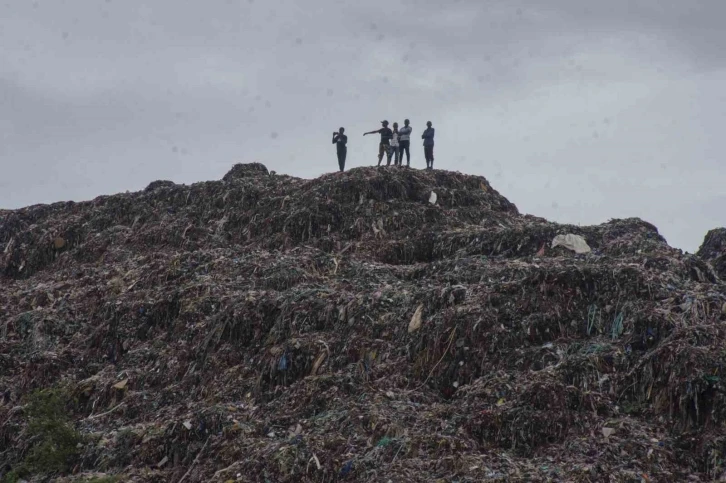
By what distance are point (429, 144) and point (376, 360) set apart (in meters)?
9.88

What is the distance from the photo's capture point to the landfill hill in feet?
25.8

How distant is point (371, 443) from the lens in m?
8.13

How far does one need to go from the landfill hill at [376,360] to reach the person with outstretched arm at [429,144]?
3685 millimetres

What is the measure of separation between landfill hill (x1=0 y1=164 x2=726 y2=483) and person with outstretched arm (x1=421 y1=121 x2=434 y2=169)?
12.1 feet

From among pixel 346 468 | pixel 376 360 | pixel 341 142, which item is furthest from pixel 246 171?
pixel 346 468

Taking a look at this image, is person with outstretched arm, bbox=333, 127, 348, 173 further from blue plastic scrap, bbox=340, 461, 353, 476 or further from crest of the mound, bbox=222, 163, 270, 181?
blue plastic scrap, bbox=340, 461, 353, 476

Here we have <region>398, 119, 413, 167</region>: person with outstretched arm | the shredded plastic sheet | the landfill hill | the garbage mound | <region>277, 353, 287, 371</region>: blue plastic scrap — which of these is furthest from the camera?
<region>398, 119, 413, 167</region>: person with outstretched arm

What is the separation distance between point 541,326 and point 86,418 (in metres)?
5.81

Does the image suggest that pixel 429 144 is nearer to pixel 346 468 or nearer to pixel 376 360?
pixel 376 360

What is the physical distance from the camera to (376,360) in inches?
384

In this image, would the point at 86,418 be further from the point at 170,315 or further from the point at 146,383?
the point at 170,315

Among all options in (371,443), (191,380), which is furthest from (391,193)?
(371,443)

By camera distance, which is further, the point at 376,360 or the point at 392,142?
the point at 392,142

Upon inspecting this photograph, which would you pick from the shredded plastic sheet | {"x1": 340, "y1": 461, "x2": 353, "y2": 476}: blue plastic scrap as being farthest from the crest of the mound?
{"x1": 340, "y1": 461, "x2": 353, "y2": 476}: blue plastic scrap
